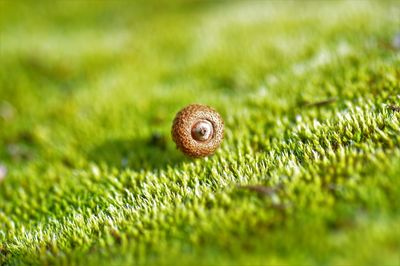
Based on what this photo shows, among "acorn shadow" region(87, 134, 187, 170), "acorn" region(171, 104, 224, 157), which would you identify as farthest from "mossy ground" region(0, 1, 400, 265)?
"acorn" region(171, 104, 224, 157)

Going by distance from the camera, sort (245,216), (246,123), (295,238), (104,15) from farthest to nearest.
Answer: (104,15) → (246,123) → (245,216) → (295,238)

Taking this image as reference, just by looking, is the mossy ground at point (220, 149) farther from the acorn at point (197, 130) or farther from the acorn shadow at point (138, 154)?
the acorn at point (197, 130)

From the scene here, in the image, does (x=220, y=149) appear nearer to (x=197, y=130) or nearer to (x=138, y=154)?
(x=197, y=130)

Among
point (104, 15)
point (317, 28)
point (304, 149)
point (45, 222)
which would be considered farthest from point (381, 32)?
point (104, 15)

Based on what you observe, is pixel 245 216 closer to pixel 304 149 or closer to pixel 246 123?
pixel 304 149

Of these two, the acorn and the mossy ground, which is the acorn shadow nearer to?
the mossy ground

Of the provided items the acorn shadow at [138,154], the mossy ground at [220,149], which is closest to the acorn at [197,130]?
the mossy ground at [220,149]

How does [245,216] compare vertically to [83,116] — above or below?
below
